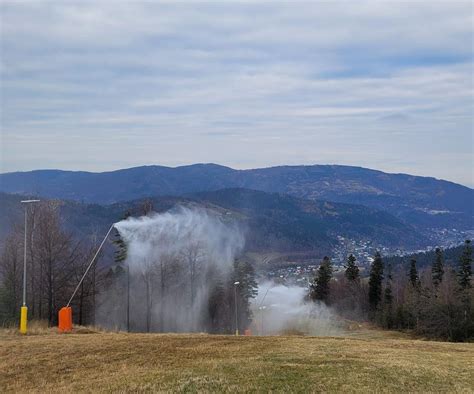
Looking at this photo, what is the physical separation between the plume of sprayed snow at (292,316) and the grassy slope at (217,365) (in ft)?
189

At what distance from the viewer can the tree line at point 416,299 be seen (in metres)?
71.0

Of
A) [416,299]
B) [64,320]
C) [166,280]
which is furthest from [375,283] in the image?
[64,320]

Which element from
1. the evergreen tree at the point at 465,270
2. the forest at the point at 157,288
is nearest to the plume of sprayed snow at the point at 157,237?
the forest at the point at 157,288

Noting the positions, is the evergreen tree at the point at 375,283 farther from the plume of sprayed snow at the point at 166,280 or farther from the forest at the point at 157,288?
the plume of sprayed snow at the point at 166,280

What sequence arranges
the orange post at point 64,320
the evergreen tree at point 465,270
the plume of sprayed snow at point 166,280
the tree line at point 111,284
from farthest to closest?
the evergreen tree at point 465,270 < the plume of sprayed snow at point 166,280 < the tree line at point 111,284 < the orange post at point 64,320

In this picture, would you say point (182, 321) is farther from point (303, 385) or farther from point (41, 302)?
point (303, 385)

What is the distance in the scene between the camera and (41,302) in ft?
154

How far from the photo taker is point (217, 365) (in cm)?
1767

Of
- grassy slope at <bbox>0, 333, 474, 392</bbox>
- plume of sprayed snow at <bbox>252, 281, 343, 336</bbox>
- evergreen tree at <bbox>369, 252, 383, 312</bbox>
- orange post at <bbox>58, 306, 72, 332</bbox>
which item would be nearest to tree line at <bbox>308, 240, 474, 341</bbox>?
evergreen tree at <bbox>369, 252, 383, 312</bbox>

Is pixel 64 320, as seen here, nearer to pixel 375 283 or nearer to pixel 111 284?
pixel 111 284


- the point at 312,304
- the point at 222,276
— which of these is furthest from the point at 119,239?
the point at 312,304

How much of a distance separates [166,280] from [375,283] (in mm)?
47143

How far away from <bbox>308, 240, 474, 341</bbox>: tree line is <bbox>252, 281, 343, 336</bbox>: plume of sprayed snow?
3113mm

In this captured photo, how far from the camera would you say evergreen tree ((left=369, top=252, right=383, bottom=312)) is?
323 feet
